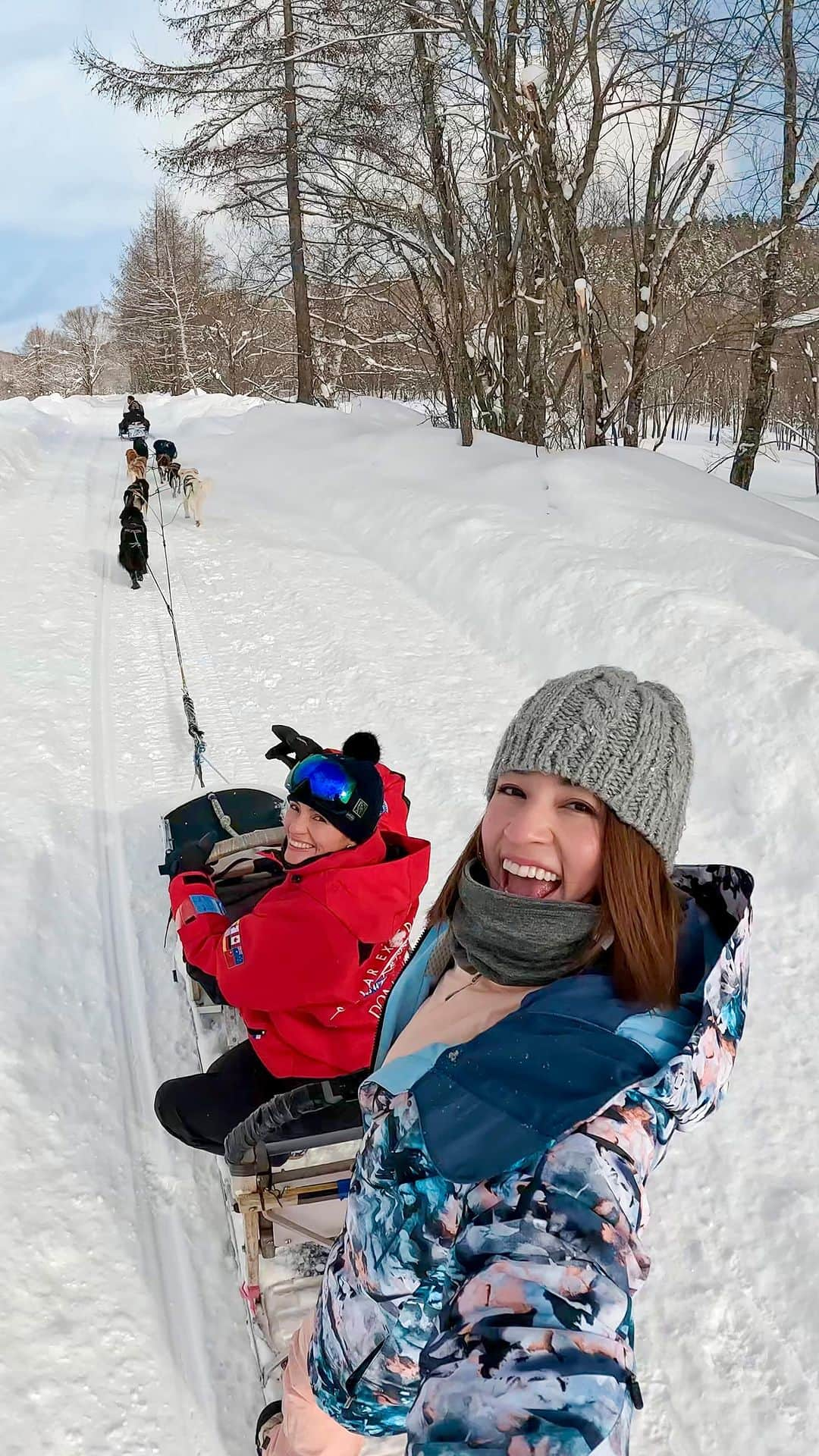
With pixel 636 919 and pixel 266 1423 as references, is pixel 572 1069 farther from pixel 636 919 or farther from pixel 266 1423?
pixel 266 1423

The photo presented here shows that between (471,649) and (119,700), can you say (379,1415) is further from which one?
(471,649)

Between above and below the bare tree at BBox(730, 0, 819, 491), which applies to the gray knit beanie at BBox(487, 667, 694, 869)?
below

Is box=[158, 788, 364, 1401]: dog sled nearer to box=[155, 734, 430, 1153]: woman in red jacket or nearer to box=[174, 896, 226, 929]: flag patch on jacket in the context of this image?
box=[155, 734, 430, 1153]: woman in red jacket

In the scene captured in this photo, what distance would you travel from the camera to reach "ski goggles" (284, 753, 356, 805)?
2.22m

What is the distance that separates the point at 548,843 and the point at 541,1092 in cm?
38

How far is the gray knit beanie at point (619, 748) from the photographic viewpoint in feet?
4.30

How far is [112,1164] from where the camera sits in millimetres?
2672

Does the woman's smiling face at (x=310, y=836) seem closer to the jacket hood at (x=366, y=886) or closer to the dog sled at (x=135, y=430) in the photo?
the jacket hood at (x=366, y=886)

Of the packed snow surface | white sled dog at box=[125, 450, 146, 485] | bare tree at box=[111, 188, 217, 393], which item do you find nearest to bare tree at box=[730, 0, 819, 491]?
the packed snow surface

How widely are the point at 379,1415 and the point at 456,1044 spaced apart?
0.86 m

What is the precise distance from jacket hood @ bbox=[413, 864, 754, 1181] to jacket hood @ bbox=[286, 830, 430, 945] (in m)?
0.94

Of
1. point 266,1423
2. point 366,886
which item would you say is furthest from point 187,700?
point 266,1423

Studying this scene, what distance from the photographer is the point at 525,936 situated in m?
1.24

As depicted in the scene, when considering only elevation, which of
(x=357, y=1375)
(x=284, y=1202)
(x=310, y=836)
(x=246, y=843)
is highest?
(x=310, y=836)
